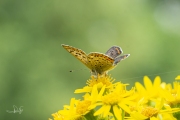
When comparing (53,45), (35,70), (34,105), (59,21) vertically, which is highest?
(59,21)

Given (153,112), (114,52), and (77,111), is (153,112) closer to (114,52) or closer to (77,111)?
(77,111)

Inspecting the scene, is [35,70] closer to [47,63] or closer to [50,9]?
[47,63]

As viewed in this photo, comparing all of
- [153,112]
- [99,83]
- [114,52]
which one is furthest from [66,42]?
[153,112]

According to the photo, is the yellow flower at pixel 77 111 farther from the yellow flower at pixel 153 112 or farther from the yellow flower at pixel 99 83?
the yellow flower at pixel 153 112

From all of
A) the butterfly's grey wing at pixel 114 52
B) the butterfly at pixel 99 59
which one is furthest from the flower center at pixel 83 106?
the butterfly's grey wing at pixel 114 52

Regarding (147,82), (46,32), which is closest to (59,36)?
(46,32)

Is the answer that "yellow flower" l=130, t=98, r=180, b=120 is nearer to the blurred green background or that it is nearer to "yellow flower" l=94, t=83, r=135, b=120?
"yellow flower" l=94, t=83, r=135, b=120
